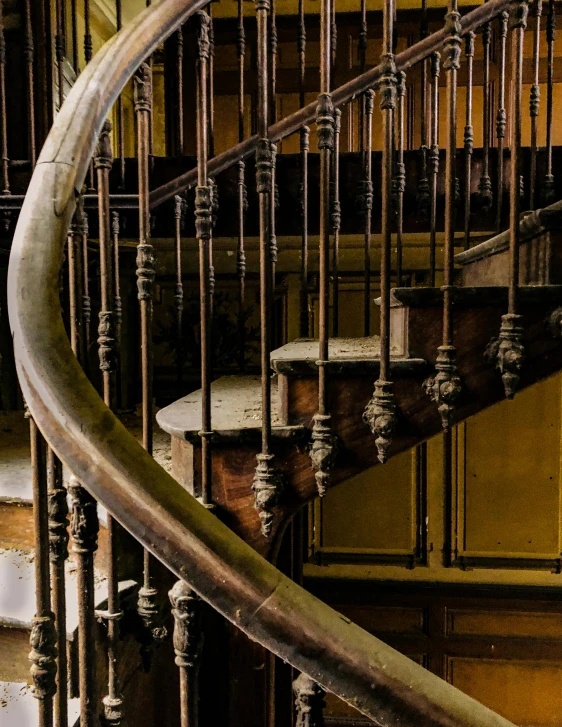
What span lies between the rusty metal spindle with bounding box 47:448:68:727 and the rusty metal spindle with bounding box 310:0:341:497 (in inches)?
21.2

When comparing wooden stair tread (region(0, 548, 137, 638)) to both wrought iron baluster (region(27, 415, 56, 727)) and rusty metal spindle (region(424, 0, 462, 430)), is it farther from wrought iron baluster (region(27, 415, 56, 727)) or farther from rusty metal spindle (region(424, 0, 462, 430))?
rusty metal spindle (region(424, 0, 462, 430))

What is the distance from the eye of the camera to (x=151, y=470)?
2.57ft

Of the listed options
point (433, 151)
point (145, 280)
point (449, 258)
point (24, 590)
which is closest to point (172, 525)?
point (145, 280)

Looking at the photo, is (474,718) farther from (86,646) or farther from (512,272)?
(512,272)

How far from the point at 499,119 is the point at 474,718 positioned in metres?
1.92

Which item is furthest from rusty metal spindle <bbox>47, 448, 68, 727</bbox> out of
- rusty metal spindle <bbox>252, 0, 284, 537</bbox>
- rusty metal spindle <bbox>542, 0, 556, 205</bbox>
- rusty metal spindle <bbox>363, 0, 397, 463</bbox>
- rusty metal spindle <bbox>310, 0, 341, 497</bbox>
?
rusty metal spindle <bbox>542, 0, 556, 205</bbox>

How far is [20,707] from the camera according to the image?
102 centimetres

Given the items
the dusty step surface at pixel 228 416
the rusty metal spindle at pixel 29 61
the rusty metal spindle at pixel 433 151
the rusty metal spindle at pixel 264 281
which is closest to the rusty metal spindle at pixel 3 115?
the rusty metal spindle at pixel 29 61

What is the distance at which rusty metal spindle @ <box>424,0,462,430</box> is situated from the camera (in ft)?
3.47

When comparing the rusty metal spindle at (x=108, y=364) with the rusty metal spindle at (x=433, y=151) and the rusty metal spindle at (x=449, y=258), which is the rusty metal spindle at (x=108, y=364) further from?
the rusty metal spindle at (x=433, y=151)

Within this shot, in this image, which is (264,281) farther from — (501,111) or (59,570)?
(501,111)

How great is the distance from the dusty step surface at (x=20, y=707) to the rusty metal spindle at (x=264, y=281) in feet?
1.71

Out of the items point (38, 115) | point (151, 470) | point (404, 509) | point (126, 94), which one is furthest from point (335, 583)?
point (126, 94)

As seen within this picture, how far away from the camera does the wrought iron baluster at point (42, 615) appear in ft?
2.86
